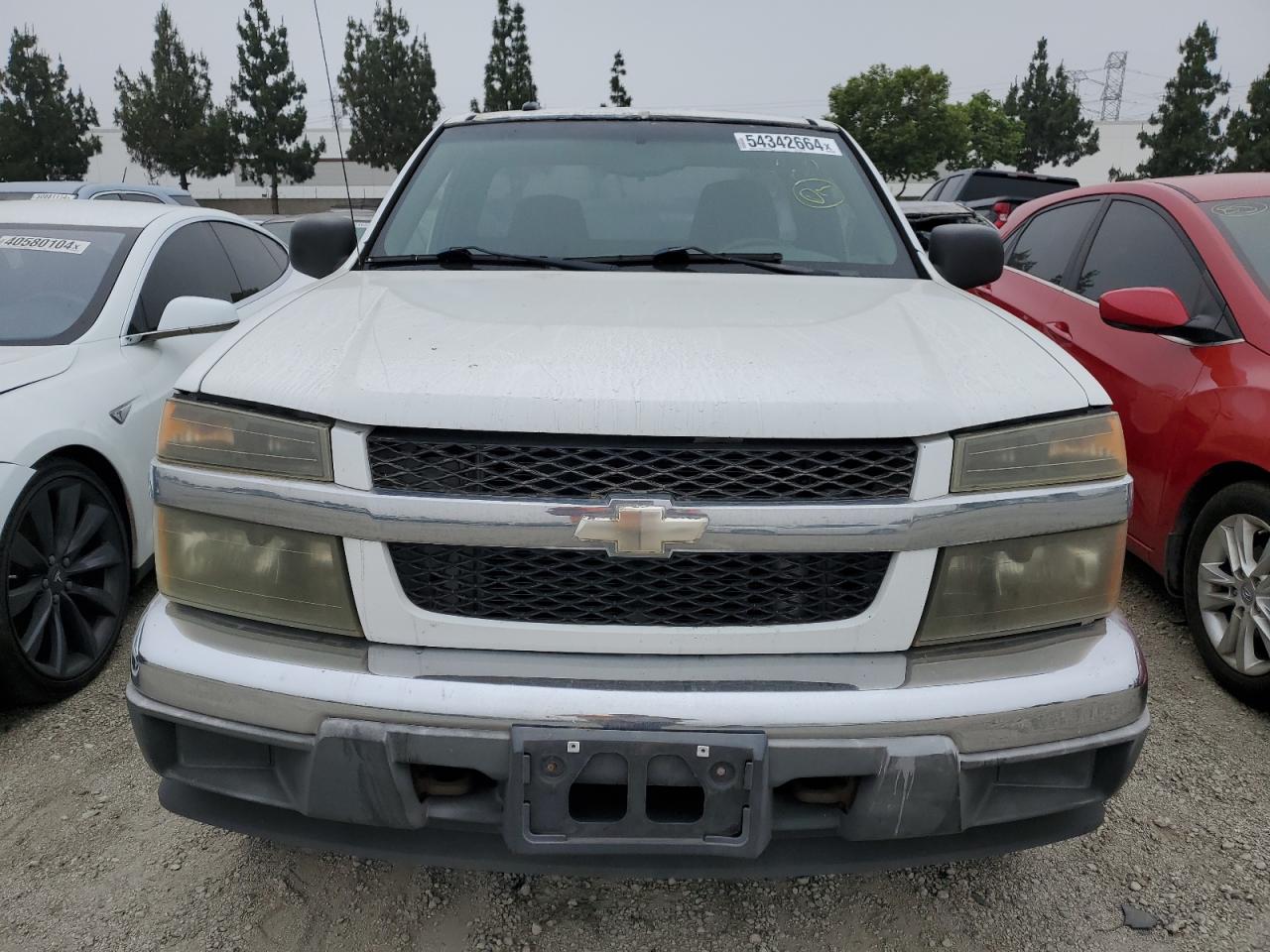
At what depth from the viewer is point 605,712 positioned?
1418 millimetres

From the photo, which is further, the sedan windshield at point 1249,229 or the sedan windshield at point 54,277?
the sedan windshield at point 54,277

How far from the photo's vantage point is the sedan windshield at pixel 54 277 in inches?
126

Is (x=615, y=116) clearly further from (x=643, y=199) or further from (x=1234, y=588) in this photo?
(x=1234, y=588)

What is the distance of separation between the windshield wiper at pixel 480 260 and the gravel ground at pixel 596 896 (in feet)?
5.06

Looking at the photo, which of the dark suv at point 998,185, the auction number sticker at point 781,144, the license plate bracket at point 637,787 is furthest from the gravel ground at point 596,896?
the dark suv at point 998,185

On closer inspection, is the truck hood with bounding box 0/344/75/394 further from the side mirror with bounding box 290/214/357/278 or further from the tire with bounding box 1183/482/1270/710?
the tire with bounding box 1183/482/1270/710

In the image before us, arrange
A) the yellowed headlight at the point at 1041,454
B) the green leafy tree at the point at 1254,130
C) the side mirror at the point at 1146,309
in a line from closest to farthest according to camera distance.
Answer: the yellowed headlight at the point at 1041,454, the side mirror at the point at 1146,309, the green leafy tree at the point at 1254,130

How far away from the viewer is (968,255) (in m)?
2.52

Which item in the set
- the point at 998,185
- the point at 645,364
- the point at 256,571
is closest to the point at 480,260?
the point at 645,364

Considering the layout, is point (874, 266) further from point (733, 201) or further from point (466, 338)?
point (466, 338)

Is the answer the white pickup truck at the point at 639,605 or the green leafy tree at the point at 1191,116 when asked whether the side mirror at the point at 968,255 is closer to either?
the white pickup truck at the point at 639,605

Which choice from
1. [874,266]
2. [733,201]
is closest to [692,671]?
[874,266]

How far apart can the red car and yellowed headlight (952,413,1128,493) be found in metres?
1.51

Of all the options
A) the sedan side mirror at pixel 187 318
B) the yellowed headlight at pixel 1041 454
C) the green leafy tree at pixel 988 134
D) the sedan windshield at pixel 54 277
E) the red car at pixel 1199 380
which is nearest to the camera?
the yellowed headlight at pixel 1041 454
